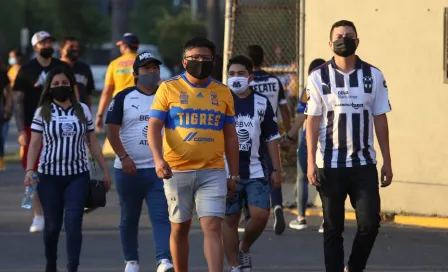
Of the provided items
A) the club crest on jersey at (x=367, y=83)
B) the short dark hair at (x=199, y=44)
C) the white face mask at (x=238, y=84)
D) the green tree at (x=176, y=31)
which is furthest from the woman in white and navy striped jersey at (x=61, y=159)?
the green tree at (x=176, y=31)

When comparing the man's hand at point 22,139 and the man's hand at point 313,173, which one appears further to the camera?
the man's hand at point 22,139

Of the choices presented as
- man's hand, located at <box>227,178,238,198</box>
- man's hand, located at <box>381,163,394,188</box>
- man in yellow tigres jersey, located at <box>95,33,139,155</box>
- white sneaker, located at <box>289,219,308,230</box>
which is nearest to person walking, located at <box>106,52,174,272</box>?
man's hand, located at <box>227,178,238,198</box>

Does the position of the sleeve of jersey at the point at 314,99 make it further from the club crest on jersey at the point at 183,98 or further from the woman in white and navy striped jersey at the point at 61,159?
the woman in white and navy striped jersey at the point at 61,159

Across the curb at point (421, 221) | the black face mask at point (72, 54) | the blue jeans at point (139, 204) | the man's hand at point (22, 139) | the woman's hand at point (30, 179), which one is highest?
the black face mask at point (72, 54)

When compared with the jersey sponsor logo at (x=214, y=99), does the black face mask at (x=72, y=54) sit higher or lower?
higher

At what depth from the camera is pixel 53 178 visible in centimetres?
1002

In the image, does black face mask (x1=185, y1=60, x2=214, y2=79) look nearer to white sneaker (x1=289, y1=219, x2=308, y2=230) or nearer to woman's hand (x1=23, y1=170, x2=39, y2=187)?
woman's hand (x1=23, y1=170, x2=39, y2=187)

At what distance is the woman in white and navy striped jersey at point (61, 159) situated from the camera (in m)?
9.95

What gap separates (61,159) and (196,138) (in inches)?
63.3

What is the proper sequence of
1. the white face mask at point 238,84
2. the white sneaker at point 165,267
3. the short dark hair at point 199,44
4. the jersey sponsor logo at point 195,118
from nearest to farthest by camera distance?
the jersey sponsor logo at point 195,118
the short dark hair at point 199,44
the white sneaker at point 165,267
the white face mask at point 238,84

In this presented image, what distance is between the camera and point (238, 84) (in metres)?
10.4

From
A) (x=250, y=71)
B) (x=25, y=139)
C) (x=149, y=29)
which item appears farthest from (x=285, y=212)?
(x=149, y=29)

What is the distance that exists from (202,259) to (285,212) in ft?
12.3

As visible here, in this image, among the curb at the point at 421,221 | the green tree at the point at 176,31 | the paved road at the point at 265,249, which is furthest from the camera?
the green tree at the point at 176,31
